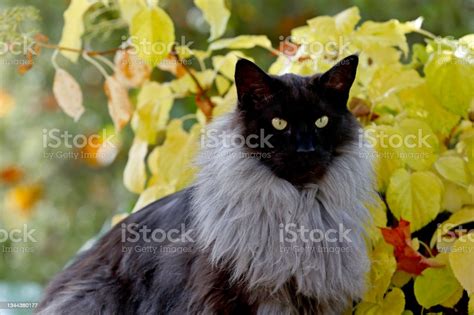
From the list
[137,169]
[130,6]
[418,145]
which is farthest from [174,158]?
[418,145]

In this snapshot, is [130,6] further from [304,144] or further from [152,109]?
[304,144]

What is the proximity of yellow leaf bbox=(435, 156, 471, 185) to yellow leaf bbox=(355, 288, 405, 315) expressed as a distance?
0.88ft

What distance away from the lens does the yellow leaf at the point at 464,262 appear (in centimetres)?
133

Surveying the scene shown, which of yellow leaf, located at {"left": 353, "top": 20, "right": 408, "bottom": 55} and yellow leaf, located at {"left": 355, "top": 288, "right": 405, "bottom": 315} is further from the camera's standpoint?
yellow leaf, located at {"left": 353, "top": 20, "right": 408, "bottom": 55}

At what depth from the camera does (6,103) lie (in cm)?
344

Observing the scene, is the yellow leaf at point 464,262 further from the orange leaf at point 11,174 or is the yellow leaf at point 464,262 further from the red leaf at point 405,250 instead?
the orange leaf at point 11,174

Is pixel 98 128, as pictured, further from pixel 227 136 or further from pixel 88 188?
pixel 227 136

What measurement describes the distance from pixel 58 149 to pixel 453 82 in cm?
236

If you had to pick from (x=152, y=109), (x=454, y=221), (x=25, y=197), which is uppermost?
(x=152, y=109)

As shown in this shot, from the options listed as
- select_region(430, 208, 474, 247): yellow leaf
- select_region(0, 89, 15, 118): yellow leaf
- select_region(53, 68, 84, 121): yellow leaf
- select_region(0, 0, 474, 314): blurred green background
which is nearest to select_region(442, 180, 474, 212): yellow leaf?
select_region(430, 208, 474, 247): yellow leaf

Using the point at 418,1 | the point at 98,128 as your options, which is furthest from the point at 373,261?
the point at 98,128

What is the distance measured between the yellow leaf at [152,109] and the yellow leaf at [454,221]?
79 cm

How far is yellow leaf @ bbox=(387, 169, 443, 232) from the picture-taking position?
58.4 inches

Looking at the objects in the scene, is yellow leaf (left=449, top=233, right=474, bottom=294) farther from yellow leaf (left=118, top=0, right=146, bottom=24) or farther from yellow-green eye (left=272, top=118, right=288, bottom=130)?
yellow leaf (left=118, top=0, right=146, bottom=24)
